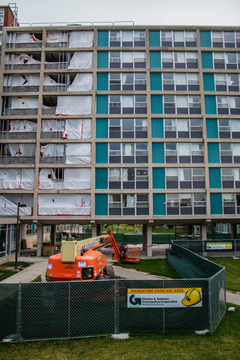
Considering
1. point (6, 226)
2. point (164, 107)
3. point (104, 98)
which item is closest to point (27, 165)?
point (6, 226)

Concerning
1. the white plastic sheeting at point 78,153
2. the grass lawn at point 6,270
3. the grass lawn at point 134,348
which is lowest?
the grass lawn at point 6,270

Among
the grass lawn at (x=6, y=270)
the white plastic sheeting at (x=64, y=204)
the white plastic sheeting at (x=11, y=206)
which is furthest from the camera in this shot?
the white plastic sheeting at (x=64, y=204)

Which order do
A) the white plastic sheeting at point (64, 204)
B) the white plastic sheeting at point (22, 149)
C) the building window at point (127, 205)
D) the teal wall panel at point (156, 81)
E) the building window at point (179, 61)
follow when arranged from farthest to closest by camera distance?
the building window at point (179, 61)
the teal wall panel at point (156, 81)
the white plastic sheeting at point (22, 149)
the building window at point (127, 205)
the white plastic sheeting at point (64, 204)

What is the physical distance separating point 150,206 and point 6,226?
14349 millimetres

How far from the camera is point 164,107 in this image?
30.4 meters

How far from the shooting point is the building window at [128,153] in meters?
29.3

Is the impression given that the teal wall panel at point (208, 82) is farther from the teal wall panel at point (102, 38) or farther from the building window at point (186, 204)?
the building window at point (186, 204)

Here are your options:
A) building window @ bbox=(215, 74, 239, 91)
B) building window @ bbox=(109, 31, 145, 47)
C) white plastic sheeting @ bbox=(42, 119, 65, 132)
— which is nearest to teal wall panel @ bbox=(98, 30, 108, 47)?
building window @ bbox=(109, 31, 145, 47)

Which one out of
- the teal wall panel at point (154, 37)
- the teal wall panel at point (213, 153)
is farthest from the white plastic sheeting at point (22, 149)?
the teal wall panel at point (213, 153)

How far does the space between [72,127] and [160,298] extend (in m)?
24.4

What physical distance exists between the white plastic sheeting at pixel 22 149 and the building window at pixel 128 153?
8.77m

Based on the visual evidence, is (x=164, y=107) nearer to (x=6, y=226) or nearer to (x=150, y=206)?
(x=150, y=206)

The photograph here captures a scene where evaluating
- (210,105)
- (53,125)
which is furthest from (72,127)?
(210,105)

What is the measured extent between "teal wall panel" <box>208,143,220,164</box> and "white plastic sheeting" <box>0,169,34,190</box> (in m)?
19.6
